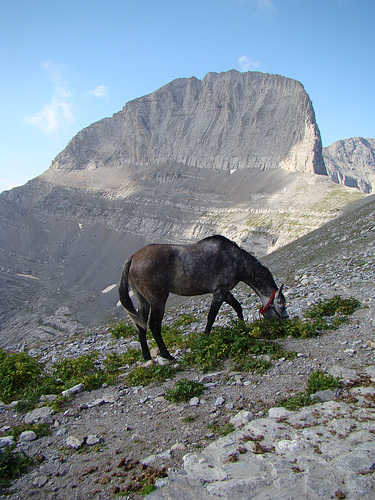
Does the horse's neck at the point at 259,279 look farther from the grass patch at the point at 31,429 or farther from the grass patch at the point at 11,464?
the grass patch at the point at 11,464

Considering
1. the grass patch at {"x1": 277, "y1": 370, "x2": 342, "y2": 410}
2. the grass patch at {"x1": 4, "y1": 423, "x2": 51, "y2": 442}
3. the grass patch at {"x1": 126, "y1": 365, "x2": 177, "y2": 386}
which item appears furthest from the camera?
the grass patch at {"x1": 126, "y1": 365, "x2": 177, "y2": 386}

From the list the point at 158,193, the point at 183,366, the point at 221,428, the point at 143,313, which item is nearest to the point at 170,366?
the point at 183,366

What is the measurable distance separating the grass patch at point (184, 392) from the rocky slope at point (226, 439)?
154 mm

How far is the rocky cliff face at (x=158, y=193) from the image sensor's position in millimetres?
72562

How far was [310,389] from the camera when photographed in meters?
5.81

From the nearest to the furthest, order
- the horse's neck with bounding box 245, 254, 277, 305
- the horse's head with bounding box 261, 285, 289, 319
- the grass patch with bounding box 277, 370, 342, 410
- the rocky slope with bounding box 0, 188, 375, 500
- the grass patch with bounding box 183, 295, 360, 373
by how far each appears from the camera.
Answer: the rocky slope with bounding box 0, 188, 375, 500, the grass patch with bounding box 277, 370, 342, 410, the grass patch with bounding box 183, 295, 360, 373, the horse's head with bounding box 261, 285, 289, 319, the horse's neck with bounding box 245, 254, 277, 305

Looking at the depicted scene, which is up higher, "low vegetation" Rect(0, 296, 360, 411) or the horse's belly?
the horse's belly

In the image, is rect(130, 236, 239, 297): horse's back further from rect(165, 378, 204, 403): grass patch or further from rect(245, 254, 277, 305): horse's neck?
rect(165, 378, 204, 403): grass patch

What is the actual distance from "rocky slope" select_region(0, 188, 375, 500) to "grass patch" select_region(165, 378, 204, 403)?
0.51 feet

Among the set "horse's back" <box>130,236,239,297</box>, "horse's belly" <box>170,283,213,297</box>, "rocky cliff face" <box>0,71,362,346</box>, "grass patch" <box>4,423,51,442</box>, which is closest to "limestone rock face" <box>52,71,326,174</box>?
"rocky cliff face" <box>0,71,362,346</box>

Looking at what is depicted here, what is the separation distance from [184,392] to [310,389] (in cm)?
230

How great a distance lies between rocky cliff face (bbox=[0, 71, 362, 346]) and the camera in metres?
Answer: 72.6

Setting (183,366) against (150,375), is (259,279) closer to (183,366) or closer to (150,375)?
(183,366)

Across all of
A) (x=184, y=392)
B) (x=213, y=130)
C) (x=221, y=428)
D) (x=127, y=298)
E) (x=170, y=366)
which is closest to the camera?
(x=221, y=428)
